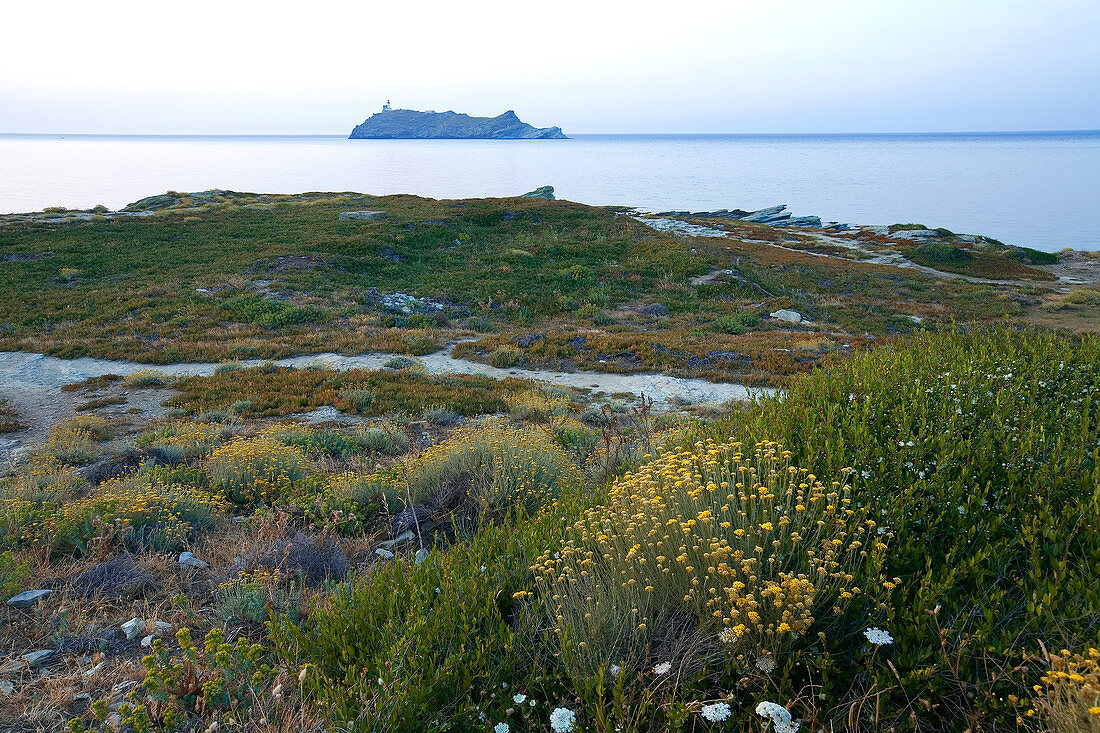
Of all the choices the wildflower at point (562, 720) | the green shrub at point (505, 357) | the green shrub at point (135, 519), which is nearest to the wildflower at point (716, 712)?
the wildflower at point (562, 720)

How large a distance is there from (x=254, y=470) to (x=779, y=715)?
21.8 feet

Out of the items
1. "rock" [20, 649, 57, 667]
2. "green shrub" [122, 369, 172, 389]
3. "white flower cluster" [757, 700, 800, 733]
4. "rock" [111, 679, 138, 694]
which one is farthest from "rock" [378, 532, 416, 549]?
"green shrub" [122, 369, 172, 389]

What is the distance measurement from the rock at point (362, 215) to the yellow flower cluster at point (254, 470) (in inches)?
1321

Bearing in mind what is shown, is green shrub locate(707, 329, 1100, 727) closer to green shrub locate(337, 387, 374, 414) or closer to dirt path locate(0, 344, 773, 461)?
dirt path locate(0, 344, 773, 461)

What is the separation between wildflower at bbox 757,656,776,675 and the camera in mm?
2604

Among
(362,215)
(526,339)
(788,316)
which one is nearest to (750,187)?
(362,215)

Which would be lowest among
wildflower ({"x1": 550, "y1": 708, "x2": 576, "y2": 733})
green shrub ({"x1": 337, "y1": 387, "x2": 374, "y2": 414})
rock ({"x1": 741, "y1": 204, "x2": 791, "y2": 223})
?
rock ({"x1": 741, "y1": 204, "x2": 791, "y2": 223})

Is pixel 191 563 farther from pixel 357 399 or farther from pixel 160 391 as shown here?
pixel 160 391

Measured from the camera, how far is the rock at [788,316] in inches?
927

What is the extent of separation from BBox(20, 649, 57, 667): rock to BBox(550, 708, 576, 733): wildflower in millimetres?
3567

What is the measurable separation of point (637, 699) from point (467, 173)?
12510cm

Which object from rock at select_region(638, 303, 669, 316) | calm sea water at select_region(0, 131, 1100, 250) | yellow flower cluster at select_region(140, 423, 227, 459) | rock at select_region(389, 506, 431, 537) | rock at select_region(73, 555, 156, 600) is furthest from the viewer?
calm sea water at select_region(0, 131, 1100, 250)

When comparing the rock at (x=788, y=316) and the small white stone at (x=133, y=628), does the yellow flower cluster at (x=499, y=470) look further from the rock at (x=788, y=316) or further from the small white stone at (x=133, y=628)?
the rock at (x=788, y=316)

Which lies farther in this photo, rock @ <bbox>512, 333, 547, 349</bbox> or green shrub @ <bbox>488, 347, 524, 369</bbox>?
rock @ <bbox>512, 333, 547, 349</bbox>
